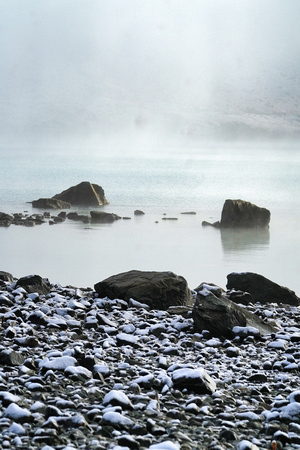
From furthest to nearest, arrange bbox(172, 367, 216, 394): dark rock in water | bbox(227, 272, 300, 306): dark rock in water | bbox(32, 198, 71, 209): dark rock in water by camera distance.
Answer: bbox(32, 198, 71, 209): dark rock in water < bbox(227, 272, 300, 306): dark rock in water < bbox(172, 367, 216, 394): dark rock in water

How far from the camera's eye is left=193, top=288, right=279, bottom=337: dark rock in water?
8.37 meters

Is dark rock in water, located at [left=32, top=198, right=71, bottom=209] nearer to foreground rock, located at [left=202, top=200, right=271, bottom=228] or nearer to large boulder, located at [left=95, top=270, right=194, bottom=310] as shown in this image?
foreground rock, located at [left=202, top=200, right=271, bottom=228]

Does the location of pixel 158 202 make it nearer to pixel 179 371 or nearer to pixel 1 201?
pixel 1 201

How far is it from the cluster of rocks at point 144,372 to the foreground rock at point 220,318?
0.02 metres

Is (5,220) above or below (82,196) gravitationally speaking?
below

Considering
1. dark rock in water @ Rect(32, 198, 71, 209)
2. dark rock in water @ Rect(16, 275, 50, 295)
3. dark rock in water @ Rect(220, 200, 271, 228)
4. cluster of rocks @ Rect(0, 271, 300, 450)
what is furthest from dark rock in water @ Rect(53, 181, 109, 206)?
cluster of rocks @ Rect(0, 271, 300, 450)

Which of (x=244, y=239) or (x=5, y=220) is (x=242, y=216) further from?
(x=5, y=220)

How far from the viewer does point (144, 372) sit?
636cm

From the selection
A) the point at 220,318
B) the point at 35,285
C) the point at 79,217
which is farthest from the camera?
the point at 79,217

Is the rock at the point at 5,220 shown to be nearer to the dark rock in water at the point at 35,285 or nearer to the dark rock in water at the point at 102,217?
the dark rock in water at the point at 102,217

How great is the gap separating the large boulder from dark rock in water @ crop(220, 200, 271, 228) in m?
21.7

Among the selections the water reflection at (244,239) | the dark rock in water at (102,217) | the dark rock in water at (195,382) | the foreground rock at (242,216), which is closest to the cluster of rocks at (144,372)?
the dark rock in water at (195,382)

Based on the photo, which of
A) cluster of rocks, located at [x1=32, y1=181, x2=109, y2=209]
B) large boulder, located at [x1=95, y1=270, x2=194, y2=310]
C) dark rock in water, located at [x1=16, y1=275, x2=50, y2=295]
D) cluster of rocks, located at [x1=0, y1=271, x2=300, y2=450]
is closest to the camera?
cluster of rocks, located at [x1=0, y1=271, x2=300, y2=450]

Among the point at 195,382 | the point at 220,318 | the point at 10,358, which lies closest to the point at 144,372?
the point at 195,382
